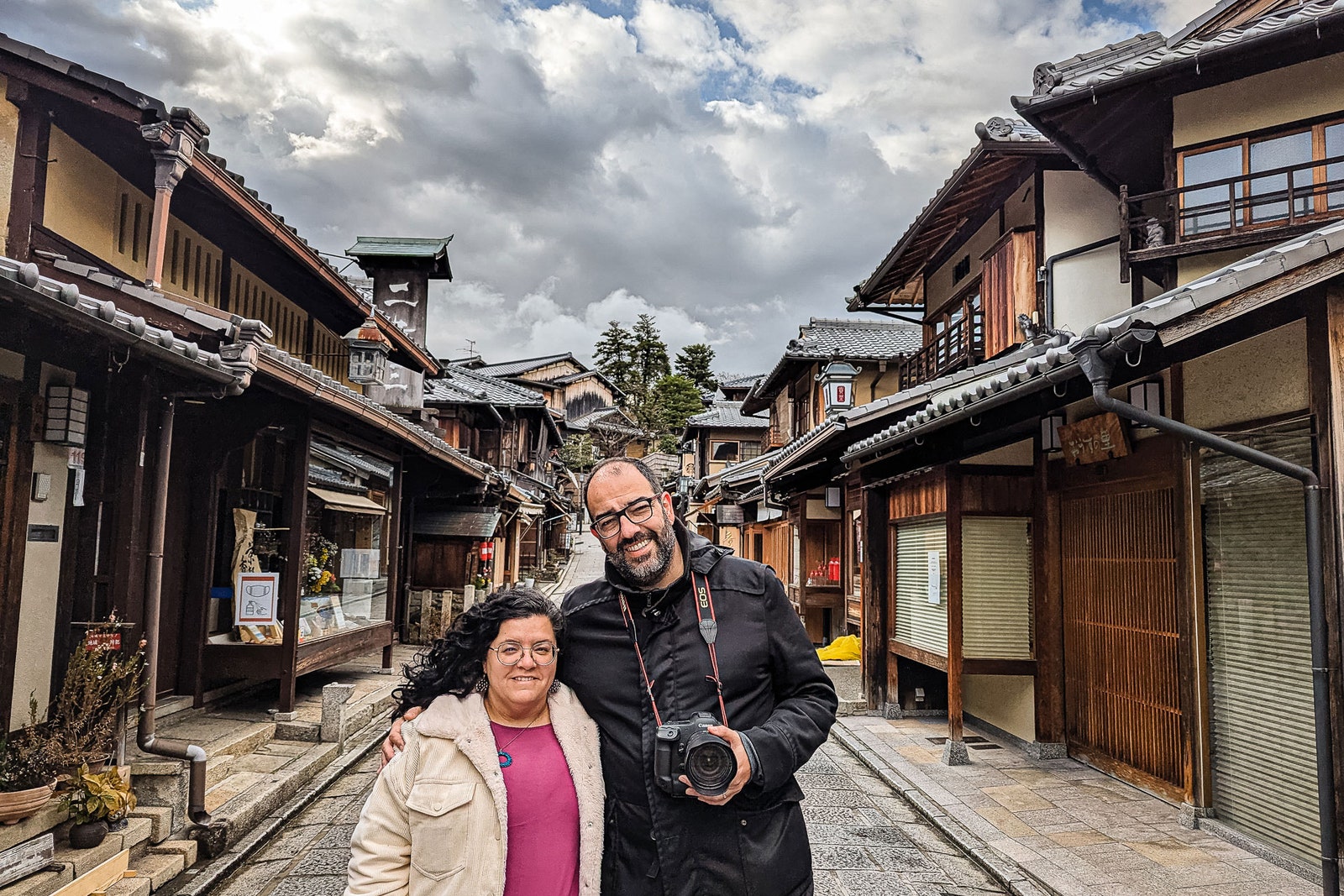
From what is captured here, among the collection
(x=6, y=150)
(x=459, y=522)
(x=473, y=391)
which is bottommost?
(x=459, y=522)

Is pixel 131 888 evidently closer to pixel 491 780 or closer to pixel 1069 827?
pixel 491 780

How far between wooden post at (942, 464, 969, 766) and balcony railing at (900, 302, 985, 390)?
12.5 ft

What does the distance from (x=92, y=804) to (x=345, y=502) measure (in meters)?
6.66

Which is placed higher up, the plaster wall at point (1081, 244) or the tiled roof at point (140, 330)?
the plaster wall at point (1081, 244)

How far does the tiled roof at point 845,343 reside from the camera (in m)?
22.4

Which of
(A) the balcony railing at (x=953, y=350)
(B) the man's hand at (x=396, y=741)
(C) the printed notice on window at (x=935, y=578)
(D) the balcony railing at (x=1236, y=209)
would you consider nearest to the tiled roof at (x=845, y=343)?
(A) the balcony railing at (x=953, y=350)

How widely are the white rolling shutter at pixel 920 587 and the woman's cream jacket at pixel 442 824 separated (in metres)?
8.11

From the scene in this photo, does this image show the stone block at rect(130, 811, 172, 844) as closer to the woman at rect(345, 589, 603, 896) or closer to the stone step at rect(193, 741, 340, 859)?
the stone step at rect(193, 741, 340, 859)

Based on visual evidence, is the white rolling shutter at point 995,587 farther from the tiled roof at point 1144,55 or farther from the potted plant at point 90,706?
the potted plant at point 90,706

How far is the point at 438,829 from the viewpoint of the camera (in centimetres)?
246

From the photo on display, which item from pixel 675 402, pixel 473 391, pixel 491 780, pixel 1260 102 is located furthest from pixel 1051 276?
pixel 675 402

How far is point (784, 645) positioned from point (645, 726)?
0.52 metres

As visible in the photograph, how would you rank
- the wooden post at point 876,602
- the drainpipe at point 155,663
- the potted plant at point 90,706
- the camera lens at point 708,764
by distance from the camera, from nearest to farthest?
1. the camera lens at point 708,764
2. the potted plant at point 90,706
3. the drainpipe at point 155,663
4. the wooden post at point 876,602

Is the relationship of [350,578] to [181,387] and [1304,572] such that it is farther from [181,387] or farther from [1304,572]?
[1304,572]
